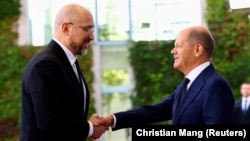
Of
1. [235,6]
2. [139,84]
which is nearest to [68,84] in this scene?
[235,6]

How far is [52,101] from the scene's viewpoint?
2.81 metres

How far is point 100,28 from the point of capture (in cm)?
1110

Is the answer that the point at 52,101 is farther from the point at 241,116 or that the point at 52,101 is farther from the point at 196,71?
the point at 241,116

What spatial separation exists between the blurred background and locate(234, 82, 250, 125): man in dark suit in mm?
935

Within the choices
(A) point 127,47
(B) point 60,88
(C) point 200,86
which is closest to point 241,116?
(A) point 127,47

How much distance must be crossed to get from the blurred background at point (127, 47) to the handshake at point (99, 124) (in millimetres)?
7309

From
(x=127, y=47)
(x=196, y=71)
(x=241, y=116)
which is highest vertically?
(x=196, y=71)

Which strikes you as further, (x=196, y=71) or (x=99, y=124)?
(x=99, y=124)

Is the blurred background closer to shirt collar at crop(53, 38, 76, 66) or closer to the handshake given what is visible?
the handshake

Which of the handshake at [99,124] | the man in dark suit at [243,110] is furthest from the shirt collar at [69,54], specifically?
the man in dark suit at [243,110]

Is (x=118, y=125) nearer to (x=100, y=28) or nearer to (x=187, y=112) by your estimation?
(x=187, y=112)

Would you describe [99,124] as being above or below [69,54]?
below

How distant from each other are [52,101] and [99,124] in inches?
20.4

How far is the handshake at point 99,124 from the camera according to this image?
10.3 ft
